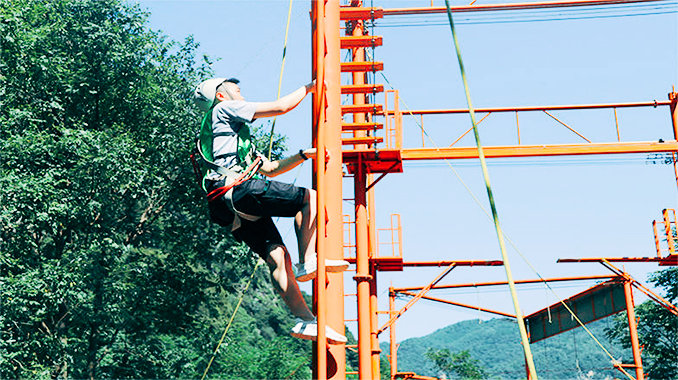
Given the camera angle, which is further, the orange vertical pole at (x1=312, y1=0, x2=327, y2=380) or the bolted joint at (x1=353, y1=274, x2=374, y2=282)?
the bolted joint at (x1=353, y1=274, x2=374, y2=282)

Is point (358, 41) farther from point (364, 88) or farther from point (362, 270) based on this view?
point (362, 270)

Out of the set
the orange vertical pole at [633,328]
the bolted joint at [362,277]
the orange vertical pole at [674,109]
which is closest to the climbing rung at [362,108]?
the bolted joint at [362,277]

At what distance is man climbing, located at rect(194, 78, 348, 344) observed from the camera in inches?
164

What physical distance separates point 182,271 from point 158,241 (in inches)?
63.9

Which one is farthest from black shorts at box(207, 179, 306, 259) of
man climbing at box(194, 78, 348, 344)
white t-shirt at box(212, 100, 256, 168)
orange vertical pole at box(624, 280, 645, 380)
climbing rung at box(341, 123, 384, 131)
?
orange vertical pole at box(624, 280, 645, 380)

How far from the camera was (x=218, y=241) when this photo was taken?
20.1 m

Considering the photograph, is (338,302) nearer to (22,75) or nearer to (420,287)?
(420,287)

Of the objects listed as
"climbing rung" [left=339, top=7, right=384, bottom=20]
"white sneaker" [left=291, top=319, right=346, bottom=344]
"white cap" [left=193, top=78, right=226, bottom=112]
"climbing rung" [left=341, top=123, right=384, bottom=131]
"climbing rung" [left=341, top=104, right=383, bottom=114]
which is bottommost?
"white sneaker" [left=291, top=319, right=346, bottom=344]

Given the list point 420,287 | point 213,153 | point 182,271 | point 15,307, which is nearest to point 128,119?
point 182,271

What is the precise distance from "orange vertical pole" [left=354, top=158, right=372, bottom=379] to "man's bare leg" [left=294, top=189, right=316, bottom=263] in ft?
33.1

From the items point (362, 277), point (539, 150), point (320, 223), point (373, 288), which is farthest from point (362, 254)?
point (320, 223)

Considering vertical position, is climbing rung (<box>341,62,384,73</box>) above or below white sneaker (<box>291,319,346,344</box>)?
above

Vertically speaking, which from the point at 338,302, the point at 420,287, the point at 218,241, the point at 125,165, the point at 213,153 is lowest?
the point at 338,302

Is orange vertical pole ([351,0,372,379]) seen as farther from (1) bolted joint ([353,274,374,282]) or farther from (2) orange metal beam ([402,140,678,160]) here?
(2) orange metal beam ([402,140,678,160])
